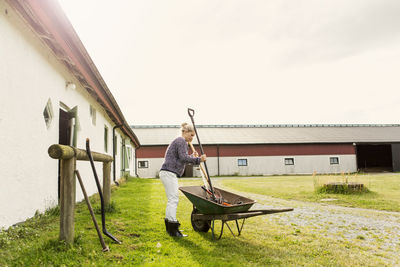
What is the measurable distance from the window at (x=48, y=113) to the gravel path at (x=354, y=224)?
15.1 ft

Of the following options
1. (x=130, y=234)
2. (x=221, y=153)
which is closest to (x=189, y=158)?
(x=130, y=234)

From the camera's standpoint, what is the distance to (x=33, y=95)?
15.0ft

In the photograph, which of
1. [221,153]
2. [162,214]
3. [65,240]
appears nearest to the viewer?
[65,240]

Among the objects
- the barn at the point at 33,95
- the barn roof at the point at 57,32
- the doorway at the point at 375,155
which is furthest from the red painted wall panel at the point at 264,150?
the barn at the point at 33,95

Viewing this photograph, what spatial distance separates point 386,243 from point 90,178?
7.08m

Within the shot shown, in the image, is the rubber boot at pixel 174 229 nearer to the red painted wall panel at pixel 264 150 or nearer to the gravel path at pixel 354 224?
the gravel path at pixel 354 224

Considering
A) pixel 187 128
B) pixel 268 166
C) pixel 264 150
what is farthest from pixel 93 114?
pixel 264 150

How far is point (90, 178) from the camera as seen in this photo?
27.8 ft

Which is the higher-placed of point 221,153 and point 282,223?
point 221,153

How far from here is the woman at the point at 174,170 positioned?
4.39 metres

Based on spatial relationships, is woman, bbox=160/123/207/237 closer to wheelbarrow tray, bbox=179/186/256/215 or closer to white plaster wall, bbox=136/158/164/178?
wheelbarrow tray, bbox=179/186/256/215

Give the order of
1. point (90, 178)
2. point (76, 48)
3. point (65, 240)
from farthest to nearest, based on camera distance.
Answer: point (90, 178) < point (76, 48) < point (65, 240)

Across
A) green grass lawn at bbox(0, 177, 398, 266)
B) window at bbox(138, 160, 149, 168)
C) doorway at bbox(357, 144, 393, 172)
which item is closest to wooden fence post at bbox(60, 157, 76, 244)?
green grass lawn at bbox(0, 177, 398, 266)

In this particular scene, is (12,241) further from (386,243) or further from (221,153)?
(221,153)
